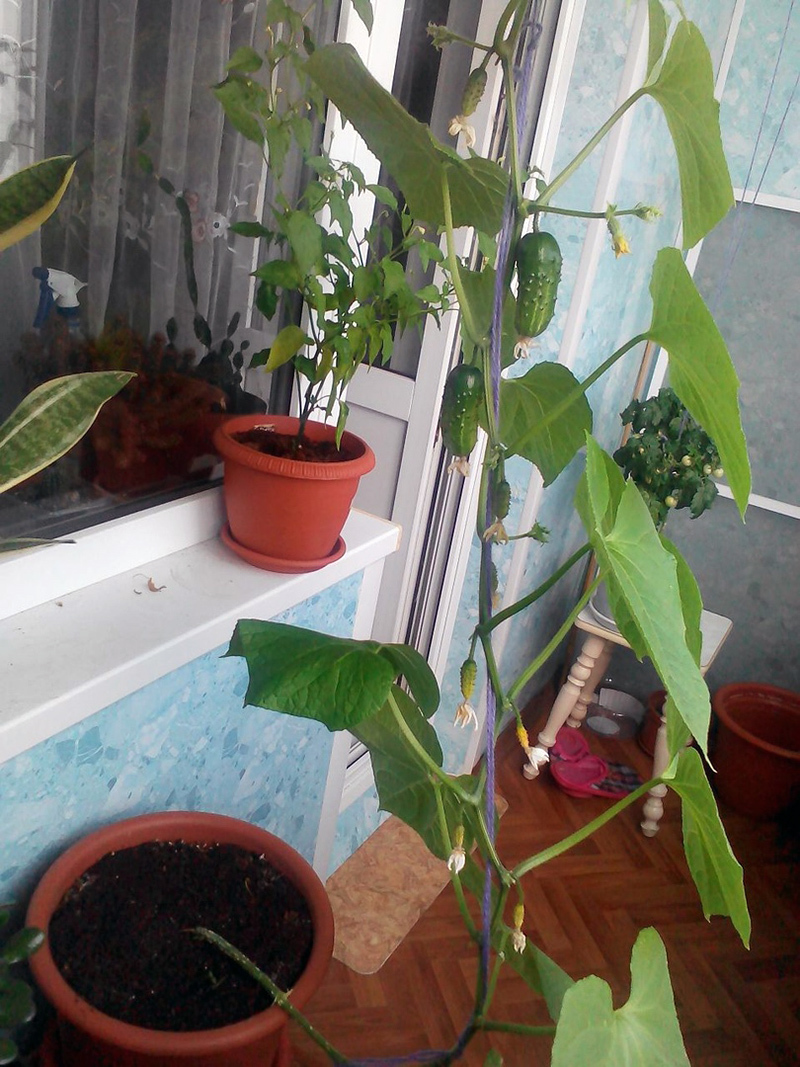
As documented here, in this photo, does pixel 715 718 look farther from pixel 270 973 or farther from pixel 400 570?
pixel 270 973

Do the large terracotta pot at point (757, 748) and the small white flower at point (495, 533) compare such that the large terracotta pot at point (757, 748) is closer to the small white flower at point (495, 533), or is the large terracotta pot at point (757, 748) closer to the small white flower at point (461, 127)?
the small white flower at point (495, 533)

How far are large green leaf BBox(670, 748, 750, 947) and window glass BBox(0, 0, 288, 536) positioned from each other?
0.69 metres

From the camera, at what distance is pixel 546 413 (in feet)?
2.41

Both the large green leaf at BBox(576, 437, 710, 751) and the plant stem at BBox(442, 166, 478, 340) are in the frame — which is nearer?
the large green leaf at BBox(576, 437, 710, 751)

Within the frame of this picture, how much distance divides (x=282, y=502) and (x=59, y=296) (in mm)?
331

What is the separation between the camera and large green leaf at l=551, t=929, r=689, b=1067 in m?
0.55

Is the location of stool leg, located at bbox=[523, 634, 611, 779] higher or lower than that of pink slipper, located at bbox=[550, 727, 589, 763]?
higher

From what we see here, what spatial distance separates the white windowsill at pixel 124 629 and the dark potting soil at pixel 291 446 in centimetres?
15

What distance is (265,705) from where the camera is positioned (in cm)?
57

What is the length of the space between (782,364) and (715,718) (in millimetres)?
1089

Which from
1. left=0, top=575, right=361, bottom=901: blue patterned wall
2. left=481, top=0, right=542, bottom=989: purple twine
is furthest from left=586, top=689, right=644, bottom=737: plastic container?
left=481, top=0, right=542, bottom=989: purple twine

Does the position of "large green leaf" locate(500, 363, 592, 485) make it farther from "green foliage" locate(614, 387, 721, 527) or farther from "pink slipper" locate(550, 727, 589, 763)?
"pink slipper" locate(550, 727, 589, 763)

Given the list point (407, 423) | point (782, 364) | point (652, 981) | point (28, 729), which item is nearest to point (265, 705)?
point (28, 729)

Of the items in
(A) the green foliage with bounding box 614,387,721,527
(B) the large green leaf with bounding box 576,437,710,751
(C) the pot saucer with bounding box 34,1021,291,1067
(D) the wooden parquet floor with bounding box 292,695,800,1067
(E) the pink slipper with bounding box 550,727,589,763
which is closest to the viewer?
(B) the large green leaf with bounding box 576,437,710,751
